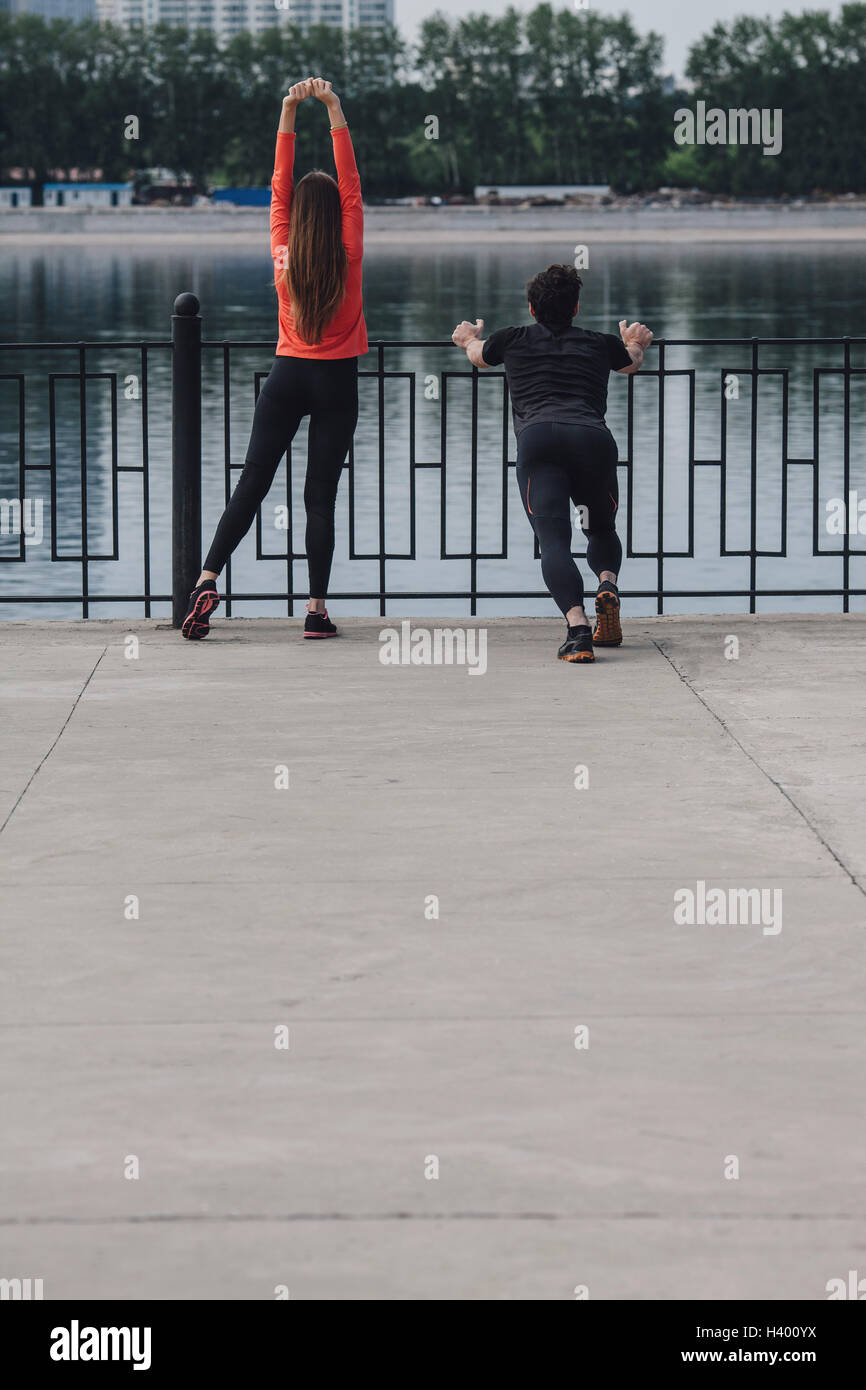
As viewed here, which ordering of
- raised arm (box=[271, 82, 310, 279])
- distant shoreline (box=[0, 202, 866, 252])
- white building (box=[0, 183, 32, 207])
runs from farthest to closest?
white building (box=[0, 183, 32, 207])
distant shoreline (box=[0, 202, 866, 252])
raised arm (box=[271, 82, 310, 279])

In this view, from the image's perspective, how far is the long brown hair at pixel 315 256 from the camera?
8211 mm

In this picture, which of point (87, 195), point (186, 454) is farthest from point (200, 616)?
point (87, 195)

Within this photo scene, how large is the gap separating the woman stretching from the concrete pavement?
1.27m

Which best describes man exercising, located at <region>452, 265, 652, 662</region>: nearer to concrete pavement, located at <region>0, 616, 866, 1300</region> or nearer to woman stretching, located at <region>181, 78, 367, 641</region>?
woman stretching, located at <region>181, 78, 367, 641</region>

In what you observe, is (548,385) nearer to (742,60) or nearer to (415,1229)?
(415,1229)

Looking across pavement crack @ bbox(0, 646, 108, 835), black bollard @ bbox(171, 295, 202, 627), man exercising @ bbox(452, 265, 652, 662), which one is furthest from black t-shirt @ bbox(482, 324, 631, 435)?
pavement crack @ bbox(0, 646, 108, 835)

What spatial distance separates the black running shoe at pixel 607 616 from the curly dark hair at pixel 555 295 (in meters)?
1.08

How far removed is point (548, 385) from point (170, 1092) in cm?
509

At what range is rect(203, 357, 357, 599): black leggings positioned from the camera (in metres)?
8.41

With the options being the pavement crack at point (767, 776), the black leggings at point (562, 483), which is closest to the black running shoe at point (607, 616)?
the black leggings at point (562, 483)

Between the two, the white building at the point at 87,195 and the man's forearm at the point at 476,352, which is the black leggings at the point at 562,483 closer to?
the man's forearm at the point at 476,352

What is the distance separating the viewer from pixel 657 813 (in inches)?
229

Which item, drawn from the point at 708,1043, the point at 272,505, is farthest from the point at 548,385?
the point at 272,505

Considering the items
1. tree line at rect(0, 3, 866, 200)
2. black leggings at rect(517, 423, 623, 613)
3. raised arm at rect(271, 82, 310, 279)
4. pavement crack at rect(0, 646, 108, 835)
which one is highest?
tree line at rect(0, 3, 866, 200)
